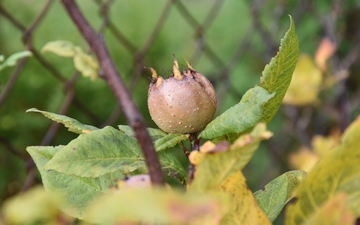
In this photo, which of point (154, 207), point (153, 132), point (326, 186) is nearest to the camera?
point (154, 207)

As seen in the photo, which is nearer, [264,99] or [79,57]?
[264,99]

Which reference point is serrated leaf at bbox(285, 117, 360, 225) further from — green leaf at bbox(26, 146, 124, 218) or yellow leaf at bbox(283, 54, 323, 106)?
yellow leaf at bbox(283, 54, 323, 106)

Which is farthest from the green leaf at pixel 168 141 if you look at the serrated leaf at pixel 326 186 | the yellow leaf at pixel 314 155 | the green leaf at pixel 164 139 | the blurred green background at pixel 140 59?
the yellow leaf at pixel 314 155

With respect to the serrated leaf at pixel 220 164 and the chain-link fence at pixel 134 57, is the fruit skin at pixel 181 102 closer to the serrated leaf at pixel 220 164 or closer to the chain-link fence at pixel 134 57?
the serrated leaf at pixel 220 164

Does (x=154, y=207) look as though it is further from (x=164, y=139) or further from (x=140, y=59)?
(x=140, y=59)

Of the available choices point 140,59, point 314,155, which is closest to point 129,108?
point 140,59

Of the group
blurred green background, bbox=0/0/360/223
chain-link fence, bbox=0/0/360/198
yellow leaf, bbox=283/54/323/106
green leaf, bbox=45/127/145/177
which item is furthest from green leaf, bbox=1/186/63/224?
yellow leaf, bbox=283/54/323/106
